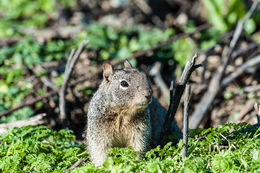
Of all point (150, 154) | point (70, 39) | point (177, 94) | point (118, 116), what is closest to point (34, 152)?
point (118, 116)

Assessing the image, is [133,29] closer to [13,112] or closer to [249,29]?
[249,29]

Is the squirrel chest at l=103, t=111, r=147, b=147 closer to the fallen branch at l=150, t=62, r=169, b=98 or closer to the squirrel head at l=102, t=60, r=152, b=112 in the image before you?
the squirrel head at l=102, t=60, r=152, b=112

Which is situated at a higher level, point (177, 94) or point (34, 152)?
point (177, 94)

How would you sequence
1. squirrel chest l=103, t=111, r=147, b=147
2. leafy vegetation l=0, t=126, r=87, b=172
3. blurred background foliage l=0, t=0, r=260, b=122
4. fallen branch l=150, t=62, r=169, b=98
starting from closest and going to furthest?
leafy vegetation l=0, t=126, r=87, b=172 → squirrel chest l=103, t=111, r=147, b=147 → fallen branch l=150, t=62, r=169, b=98 → blurred background foliage l=0, t=0, r=260, b=122

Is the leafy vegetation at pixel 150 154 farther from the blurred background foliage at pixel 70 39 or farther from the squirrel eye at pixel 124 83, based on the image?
the blurred background foliage at pixel 70 39

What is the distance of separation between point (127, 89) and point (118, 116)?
1.27 feet

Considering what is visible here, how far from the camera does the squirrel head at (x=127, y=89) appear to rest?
11.9ft

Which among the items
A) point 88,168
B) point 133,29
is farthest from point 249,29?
point 88,168

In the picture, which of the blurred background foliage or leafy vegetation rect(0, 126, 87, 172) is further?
the blurred background foliage

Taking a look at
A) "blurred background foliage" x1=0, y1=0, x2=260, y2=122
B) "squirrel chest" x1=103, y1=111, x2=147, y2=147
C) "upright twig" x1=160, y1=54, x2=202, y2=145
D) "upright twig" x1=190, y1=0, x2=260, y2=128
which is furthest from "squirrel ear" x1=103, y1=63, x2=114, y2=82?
"blurred background foliage" x1=0, y1=0, x2=260, y2=122

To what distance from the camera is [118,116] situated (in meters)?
3.94

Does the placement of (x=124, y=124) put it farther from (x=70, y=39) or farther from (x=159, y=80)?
(x=70, y=39)

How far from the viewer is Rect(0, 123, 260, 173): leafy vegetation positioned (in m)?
3.04

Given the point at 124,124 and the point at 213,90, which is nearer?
the point at 124,124
